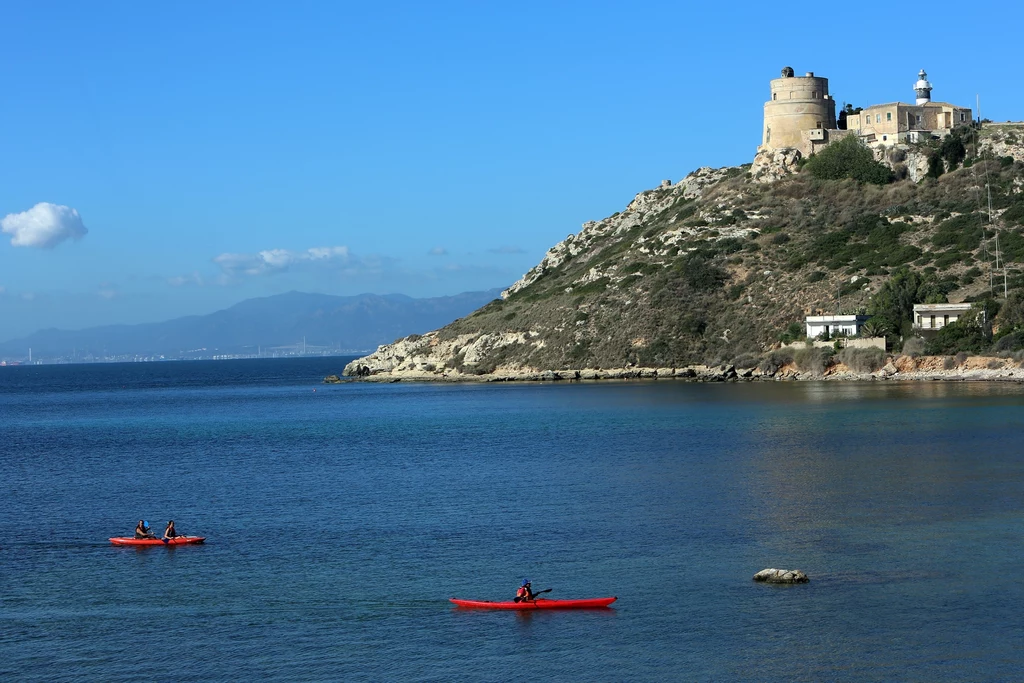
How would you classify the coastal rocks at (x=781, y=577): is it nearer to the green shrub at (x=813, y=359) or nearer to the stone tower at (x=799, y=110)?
the green shrub at (x=813, y=359)

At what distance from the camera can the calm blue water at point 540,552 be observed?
28312 millimetres

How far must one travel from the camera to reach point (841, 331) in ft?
371

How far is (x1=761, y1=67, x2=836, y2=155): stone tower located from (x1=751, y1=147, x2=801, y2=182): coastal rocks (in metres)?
1.30

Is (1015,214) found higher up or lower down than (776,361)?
higher up

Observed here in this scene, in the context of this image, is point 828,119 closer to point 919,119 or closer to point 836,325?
point 919,119

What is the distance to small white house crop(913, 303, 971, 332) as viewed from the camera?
352ft

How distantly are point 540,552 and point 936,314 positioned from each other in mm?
79605

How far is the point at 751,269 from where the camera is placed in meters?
134

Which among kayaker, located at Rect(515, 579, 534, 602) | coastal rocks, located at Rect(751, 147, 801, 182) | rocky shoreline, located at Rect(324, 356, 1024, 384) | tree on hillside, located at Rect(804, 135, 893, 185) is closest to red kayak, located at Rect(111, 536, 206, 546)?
kayaker, located at Rect(515, 579, 534, 602)

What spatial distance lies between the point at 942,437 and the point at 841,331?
1966 inches

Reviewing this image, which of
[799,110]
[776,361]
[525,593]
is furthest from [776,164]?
[525,593]

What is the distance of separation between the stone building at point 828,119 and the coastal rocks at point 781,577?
124 m

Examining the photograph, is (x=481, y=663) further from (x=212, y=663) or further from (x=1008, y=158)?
(x=1008, y=158)

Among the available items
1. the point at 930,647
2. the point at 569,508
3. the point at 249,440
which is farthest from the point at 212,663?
the point at 249,440
